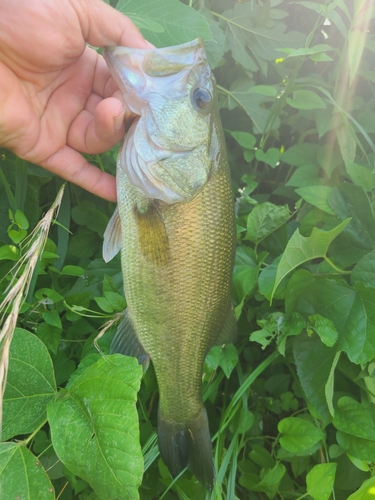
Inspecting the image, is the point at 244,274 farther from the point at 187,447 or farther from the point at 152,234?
the point at 187,447

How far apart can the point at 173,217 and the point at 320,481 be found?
3.68ft

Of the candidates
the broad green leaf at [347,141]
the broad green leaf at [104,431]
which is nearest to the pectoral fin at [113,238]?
the broad green leaf at [104,431]

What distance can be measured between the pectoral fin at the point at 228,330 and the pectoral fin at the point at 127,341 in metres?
0.29

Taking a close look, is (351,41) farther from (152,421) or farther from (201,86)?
(152,421)

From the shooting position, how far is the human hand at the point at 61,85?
3.92ft

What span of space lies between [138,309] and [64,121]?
76 centimetres

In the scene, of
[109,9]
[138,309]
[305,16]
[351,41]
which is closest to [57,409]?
[138,309]

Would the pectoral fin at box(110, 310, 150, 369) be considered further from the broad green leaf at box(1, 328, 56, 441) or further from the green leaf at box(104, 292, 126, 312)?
the broad green leaf at box(1, 328, 56, 441)

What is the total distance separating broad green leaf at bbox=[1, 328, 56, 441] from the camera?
3.58 feet

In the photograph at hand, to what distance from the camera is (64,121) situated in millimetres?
1473

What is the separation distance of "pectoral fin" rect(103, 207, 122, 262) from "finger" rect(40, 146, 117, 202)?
20cm

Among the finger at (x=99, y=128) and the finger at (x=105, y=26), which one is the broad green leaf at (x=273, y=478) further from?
the finger at (x=105, y=26)

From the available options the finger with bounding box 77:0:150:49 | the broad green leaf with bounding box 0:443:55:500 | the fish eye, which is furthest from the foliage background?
the fish eye

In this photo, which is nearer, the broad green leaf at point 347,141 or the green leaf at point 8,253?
the green leaf at point 8,253
